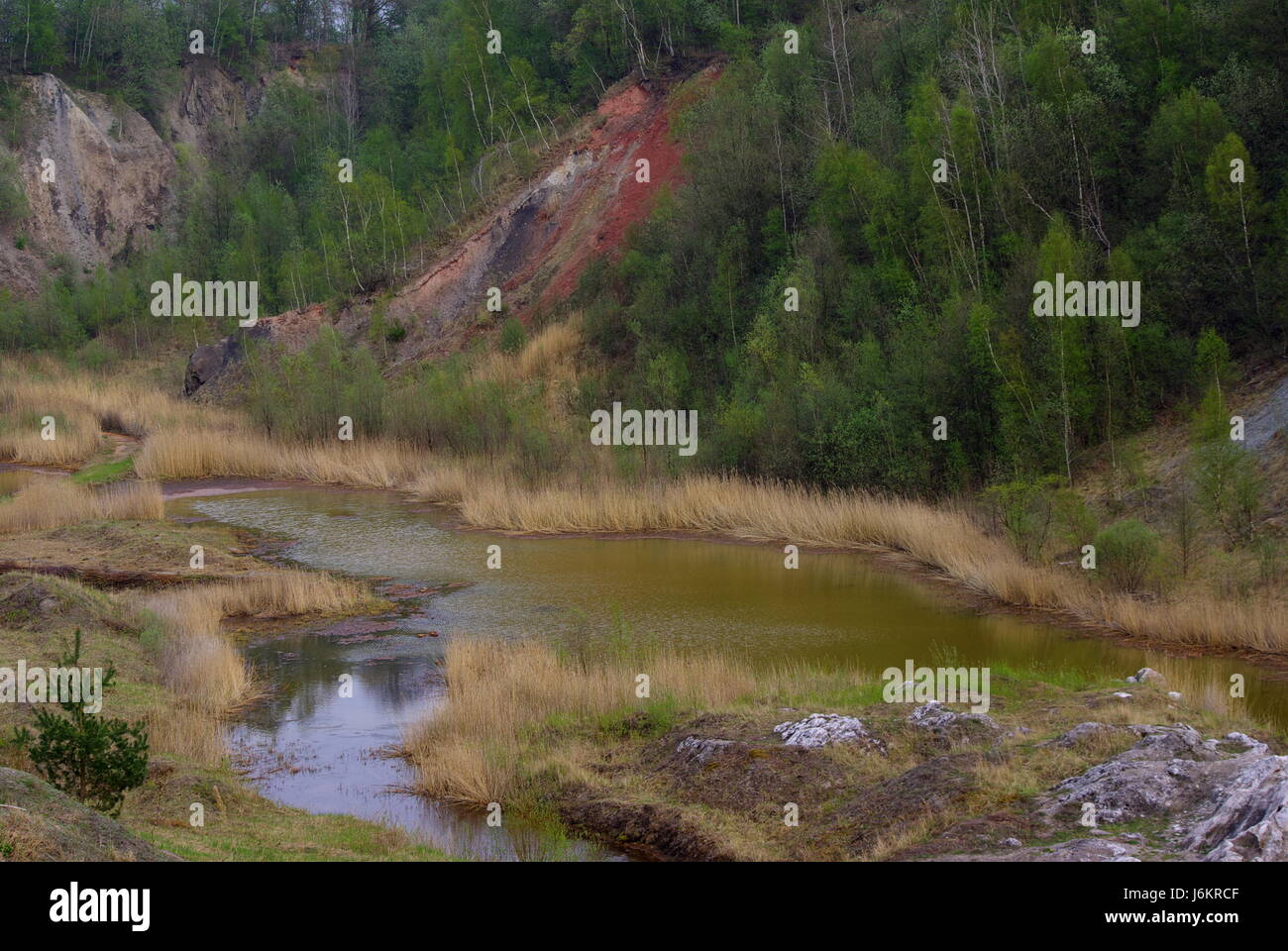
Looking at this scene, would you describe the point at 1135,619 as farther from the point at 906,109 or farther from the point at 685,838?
the point at 906,109

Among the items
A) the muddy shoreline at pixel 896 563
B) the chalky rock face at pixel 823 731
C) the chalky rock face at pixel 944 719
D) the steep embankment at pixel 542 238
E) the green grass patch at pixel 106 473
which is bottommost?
the chalky rock face at pixel 823 731

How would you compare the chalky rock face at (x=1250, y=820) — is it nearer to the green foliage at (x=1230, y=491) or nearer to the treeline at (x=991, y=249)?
the green foliage at (x=1230, y=491)

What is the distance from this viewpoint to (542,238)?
A: 41.2m

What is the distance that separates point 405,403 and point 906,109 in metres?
14.5

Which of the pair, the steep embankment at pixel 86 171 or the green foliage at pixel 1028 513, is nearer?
the green foliage at pixel 1028 513

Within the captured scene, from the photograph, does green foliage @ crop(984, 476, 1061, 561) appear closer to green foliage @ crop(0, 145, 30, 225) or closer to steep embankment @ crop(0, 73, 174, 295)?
steep embankment @ crop(0, 73, 174, 295)

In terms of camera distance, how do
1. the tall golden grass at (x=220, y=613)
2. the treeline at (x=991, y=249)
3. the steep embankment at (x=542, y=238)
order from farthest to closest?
the steep embankment at (x=542, y=238) < the treeline at (x=991, y=249) < the tall golden grass at (x=220, y=613)

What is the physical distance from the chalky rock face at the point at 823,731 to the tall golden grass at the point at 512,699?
1.44 meters

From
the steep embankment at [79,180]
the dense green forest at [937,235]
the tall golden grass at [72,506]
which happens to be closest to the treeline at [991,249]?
the dense green forest at [937,235]

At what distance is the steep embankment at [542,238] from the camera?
38781 mm

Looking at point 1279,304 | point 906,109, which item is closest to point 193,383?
point 906,109

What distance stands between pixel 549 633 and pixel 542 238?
28520 mm

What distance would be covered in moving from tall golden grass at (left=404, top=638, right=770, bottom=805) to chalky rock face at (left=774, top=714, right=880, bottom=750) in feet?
4.71

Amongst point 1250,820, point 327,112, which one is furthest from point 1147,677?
point 327,112
